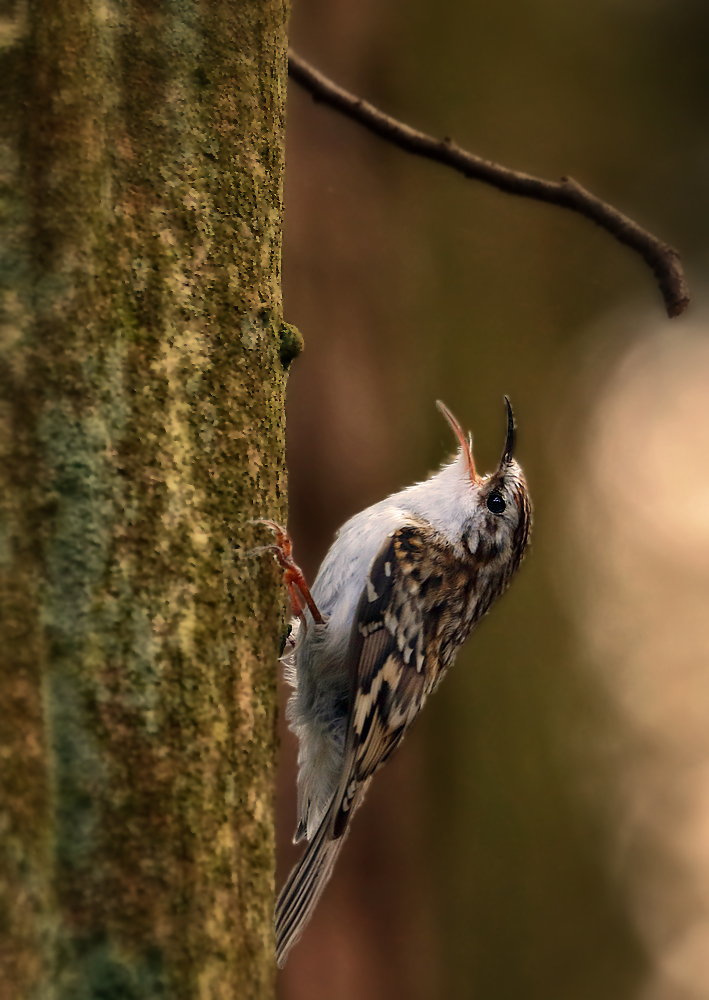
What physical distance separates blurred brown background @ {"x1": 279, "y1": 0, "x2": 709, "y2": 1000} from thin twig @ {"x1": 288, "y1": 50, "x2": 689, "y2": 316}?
198 centimetres

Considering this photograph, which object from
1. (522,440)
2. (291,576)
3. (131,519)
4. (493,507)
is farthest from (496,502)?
(522,440)

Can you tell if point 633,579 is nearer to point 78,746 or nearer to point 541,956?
point 541,956

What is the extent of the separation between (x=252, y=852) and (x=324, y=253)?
3566 millimetres

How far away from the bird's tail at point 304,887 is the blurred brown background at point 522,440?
6.22 ft

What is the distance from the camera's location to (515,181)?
1911 millimetres

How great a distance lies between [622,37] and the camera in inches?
249

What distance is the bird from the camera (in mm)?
2002

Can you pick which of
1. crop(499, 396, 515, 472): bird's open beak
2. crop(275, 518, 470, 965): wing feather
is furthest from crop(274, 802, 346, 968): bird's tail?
crop(499, 396, 515, 472): bird's open beak

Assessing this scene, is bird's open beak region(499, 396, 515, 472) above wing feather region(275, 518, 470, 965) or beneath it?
above

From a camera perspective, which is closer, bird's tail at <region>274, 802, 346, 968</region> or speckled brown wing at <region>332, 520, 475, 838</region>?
bird's tail at <region>274, 802, 346, 968</region>

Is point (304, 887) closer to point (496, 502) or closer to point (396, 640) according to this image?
point (396, 640)

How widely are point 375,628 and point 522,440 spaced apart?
367 cm

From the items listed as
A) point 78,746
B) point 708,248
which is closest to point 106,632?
point 78,746

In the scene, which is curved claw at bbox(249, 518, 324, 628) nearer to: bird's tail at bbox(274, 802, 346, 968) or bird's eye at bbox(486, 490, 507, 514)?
bird's tail at bbox(274, 802, 346, 968)
